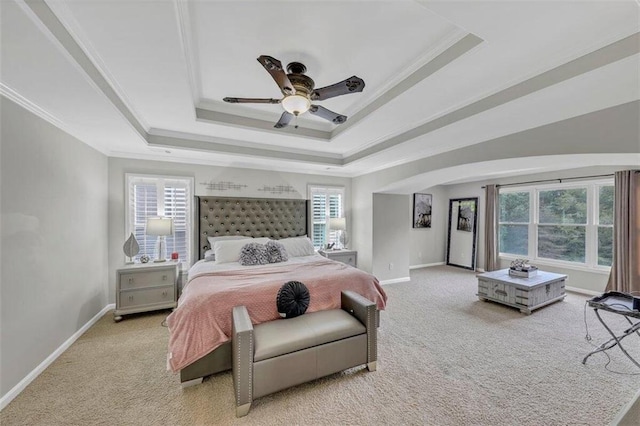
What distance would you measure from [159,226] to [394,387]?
3.67 metres

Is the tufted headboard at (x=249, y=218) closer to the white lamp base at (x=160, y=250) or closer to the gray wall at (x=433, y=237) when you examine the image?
the white lamp base at (x=160, y=250)

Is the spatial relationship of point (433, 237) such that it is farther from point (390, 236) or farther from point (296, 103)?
point (296, 103)

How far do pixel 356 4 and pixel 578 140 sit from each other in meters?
2.39

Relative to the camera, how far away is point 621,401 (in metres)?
1.98

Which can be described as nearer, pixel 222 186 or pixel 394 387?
pixel 394 387

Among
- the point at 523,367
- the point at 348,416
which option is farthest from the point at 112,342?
the point at 523,367

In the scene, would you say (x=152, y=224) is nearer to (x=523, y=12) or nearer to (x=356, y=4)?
(x=356, y=4)

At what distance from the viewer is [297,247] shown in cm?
425

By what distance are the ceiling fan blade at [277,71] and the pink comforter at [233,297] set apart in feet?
5.92

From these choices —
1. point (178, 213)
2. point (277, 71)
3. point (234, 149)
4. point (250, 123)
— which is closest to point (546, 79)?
point (277, 71)

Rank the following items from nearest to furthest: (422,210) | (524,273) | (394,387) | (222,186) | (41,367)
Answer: (394,387)
(41,367)
(524,273)
(222,186)
(422,210)

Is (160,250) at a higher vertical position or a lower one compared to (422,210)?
lower

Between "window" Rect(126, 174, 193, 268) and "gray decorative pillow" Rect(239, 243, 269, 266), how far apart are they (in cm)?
134

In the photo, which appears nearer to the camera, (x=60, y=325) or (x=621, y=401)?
(x=621, y=401)
